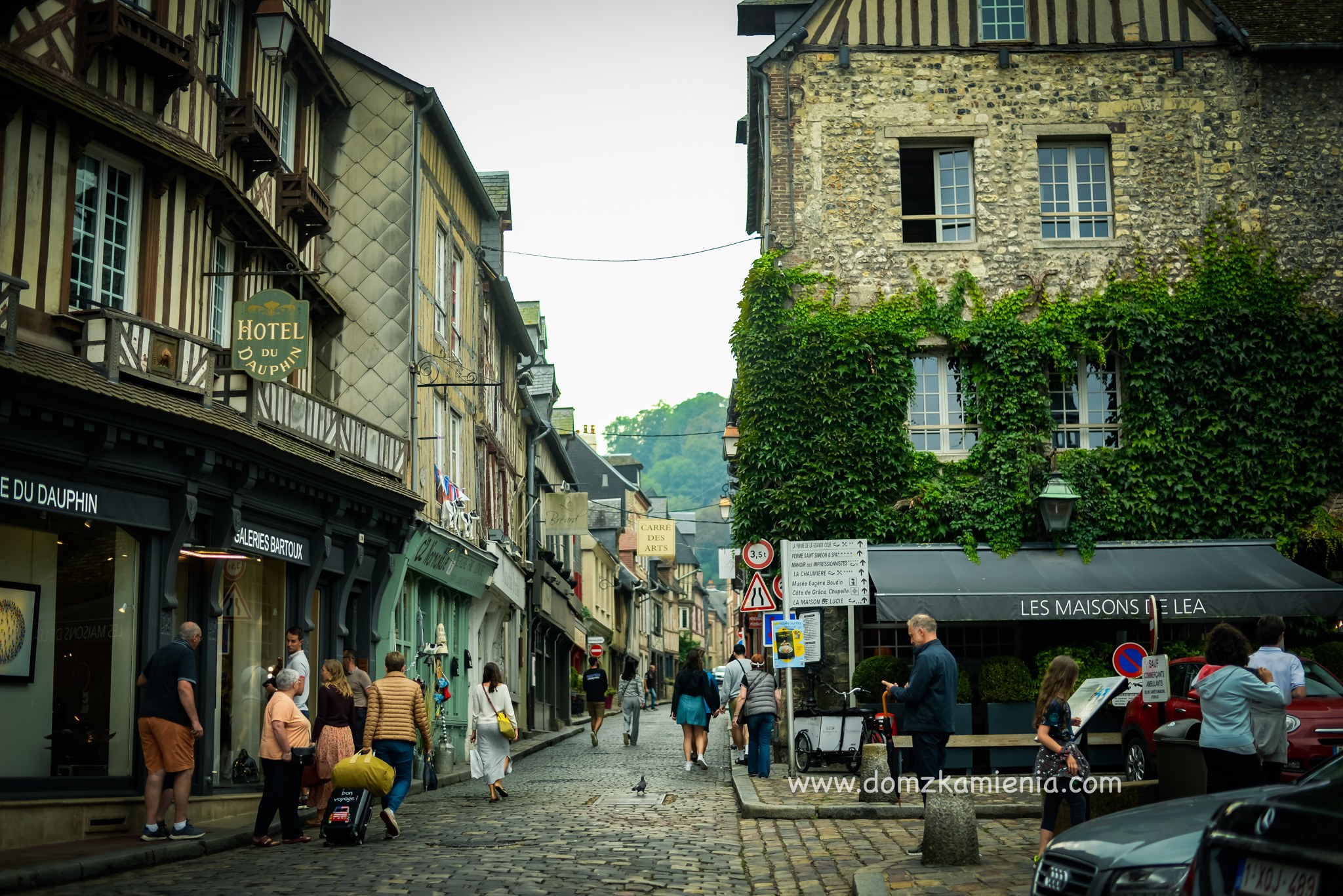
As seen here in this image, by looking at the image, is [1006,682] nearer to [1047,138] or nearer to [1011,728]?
[1011,728]

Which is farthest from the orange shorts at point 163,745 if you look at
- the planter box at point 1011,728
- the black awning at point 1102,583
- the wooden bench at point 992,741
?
the planter box at point 1011,728

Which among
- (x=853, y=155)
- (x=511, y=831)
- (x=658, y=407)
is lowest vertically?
(x=511, y=831)

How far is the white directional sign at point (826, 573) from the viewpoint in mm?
16109

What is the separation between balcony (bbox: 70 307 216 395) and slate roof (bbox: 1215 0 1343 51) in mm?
15830

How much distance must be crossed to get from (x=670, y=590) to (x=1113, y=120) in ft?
232

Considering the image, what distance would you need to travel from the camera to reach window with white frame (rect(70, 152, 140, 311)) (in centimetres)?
1267

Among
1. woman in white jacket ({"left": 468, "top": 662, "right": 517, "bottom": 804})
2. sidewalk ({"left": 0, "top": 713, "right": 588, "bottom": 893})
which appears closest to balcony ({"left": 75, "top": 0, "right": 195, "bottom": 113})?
sidewalk ({"left": 0, "top": 713, "right": 588, "bottom": 893})

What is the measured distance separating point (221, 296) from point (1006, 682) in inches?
419

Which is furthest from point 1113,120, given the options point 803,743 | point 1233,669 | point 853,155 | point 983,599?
point 1233,669

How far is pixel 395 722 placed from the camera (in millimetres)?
12570

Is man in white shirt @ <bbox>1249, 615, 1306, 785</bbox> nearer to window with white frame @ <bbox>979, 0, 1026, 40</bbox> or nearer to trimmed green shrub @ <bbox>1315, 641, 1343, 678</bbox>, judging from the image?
trimmed green shrub @ <bbox>1315, 641, 1343, 678</bbox>

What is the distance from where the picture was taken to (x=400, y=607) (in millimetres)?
20750

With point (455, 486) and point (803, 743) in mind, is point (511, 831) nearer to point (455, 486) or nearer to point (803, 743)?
point (803, 743)

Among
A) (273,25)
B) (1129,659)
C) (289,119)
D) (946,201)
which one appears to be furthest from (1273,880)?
(946,201)
